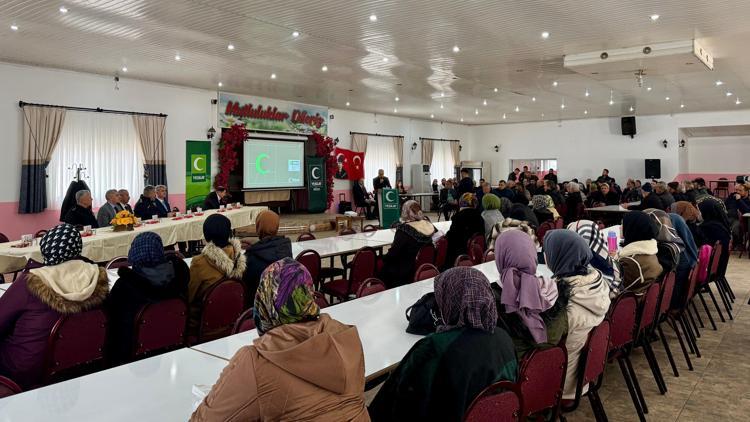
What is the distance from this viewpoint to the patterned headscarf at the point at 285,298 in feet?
5.59

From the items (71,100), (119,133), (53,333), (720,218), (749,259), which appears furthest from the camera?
(119,133)

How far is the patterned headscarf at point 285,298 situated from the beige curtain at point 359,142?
51.3 ft

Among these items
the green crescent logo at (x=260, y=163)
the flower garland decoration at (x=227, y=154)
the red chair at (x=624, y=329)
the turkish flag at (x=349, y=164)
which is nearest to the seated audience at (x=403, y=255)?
the red chair at (x=624, y=329)

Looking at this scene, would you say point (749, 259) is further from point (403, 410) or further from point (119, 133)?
point (119, 133)

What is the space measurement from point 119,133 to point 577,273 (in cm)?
1088

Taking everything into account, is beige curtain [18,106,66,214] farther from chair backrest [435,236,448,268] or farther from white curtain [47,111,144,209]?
chair backrest [435,236,448,268]

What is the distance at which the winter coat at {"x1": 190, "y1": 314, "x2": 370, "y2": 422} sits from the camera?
153 cm

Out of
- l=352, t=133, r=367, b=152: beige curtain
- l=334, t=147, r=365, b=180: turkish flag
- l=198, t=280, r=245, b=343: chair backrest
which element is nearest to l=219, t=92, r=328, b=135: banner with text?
l=334, t=147, r=365, b=180: turkish flag

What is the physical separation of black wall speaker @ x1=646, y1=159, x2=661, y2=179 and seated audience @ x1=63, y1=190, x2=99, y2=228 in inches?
693

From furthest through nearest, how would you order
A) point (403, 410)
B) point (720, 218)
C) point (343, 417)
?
point (720, 218) → point (403, 410) → point (343, 417)

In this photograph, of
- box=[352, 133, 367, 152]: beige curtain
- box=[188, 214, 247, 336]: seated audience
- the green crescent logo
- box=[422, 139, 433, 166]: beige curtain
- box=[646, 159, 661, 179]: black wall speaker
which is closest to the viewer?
box=[188, 214, 247, 336]: seated audience

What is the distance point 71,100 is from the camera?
10.6m

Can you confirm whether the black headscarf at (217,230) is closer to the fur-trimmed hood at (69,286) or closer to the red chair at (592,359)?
the fur-trimmed hood at (69,286)

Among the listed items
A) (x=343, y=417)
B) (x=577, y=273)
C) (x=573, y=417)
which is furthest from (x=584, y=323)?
(x=343, y=417)
